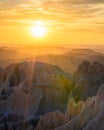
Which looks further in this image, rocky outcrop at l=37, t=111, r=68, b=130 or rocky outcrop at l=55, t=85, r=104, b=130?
rocky outcrop at l=37, t=111, r=68, b=130

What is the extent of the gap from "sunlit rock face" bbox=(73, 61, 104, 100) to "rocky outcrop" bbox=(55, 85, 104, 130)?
1809cm

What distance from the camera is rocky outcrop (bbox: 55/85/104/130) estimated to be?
39219 millimetres

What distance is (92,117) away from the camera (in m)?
41.6

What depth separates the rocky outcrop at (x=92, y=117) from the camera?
1544 inches

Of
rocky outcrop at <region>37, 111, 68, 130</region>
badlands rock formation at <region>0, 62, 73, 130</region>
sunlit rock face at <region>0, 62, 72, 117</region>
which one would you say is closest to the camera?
rocky outcrop at <region>37, 111, 68, 130</region>

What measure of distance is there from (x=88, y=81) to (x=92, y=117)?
A: 2134 centimetres

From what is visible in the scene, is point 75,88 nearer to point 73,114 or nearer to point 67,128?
point 73,114

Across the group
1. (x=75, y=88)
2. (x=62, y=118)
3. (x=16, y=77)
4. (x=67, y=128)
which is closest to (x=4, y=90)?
(x=16, y=77)

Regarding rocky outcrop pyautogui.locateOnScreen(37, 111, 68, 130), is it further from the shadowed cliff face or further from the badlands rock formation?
the badlands rock formation

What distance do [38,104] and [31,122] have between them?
562 cm

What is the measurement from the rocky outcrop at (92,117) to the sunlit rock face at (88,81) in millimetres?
18088

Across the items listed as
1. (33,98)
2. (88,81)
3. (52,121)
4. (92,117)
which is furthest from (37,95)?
(92,117)

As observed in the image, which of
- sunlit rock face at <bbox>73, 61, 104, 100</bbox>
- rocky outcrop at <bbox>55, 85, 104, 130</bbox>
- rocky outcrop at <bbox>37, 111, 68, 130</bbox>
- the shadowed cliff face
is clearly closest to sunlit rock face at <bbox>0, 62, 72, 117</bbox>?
the shadowed cliff face

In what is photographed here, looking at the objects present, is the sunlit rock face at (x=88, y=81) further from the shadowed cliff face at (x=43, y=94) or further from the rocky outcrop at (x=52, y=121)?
the rocky outcrop at (x=52, y=121)
